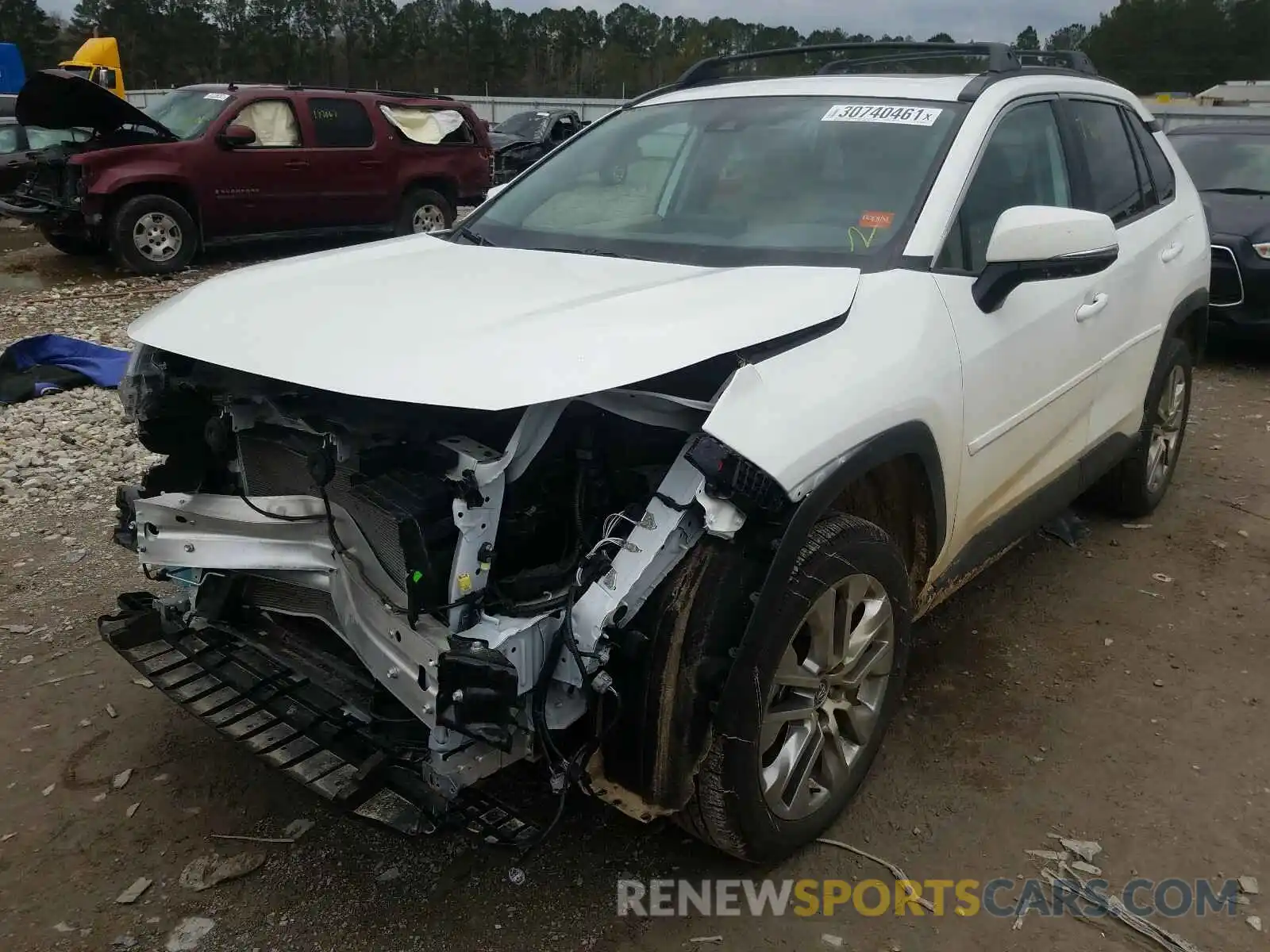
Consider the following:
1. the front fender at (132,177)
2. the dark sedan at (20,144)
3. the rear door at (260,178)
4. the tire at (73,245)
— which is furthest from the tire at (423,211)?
the dark sedan at (20,144)

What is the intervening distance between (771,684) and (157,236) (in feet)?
31.7

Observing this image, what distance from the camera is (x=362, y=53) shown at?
6116cm

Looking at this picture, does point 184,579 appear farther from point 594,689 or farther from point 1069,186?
point 1069,186

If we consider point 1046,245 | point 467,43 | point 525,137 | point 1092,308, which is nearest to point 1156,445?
point 1092,308

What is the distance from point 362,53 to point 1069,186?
6507 centimetres

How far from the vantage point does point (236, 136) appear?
10203 millimetres

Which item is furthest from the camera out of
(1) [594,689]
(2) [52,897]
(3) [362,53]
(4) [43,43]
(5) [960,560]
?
(3) [362,53]

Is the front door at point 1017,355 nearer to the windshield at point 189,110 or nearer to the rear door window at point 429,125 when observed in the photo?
the windshield at point 189,110

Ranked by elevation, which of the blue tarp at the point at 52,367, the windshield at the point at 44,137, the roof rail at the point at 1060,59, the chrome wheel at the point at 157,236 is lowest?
the blue tarp at the point at 52,367

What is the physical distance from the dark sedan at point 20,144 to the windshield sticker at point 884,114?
10.2 m

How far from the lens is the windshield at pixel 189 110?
34.2ft

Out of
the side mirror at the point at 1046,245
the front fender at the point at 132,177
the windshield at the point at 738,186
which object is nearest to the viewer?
the side mirror at the point at 1046,245

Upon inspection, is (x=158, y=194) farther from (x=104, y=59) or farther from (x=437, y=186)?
(x=104, y=59)

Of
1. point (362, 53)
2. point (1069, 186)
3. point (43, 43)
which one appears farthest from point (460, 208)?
point (362, 53)
